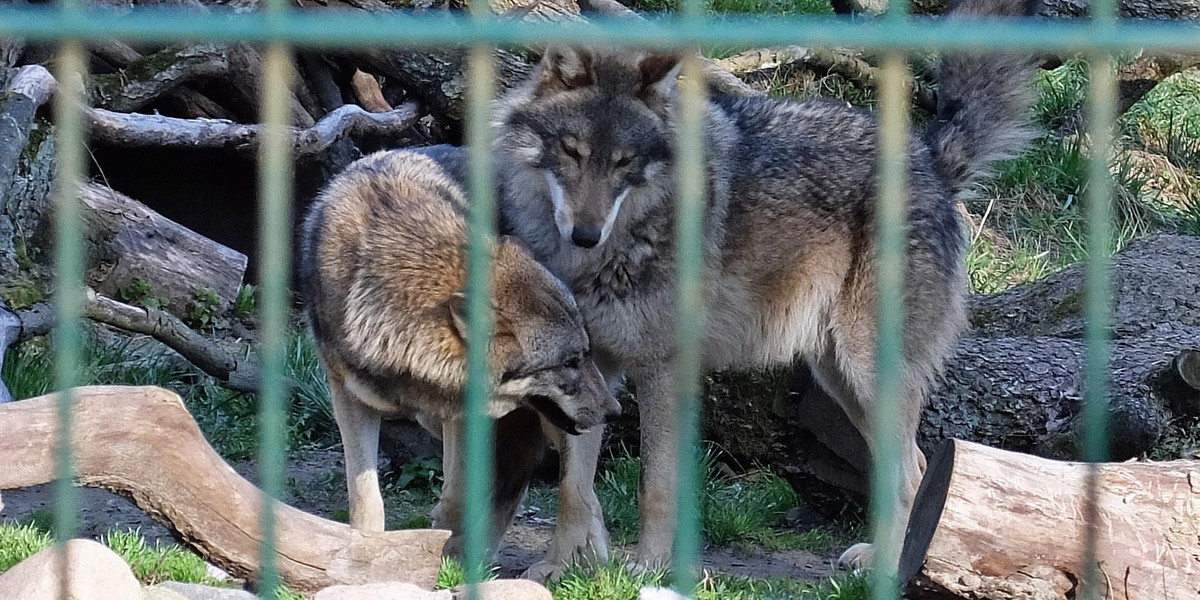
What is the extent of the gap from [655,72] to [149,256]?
3.89m

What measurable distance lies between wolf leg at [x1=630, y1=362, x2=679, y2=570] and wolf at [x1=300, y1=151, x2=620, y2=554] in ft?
0.69

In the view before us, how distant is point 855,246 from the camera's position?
15.8 ft

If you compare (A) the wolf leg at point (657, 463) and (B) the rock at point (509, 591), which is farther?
(A) the wolf leg at point (657, 463)

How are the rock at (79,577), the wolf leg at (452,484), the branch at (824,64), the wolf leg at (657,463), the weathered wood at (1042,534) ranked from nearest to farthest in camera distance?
the weathered wood at (1042,534)
the rock at (79,577)
the wolf leg at (657,463)
the wolf leg at (452,484)
the branch at (824,64)

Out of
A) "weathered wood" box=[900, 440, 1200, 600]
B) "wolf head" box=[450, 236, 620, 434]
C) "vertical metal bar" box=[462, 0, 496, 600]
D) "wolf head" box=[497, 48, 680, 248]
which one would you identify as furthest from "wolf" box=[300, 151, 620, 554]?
"vertical metal bar" box=[462, 0, 496, 600]

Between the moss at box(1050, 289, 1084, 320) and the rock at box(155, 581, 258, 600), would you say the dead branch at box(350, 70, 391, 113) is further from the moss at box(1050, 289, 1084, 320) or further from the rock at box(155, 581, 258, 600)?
the rock at box(155, 581, 258, 600)

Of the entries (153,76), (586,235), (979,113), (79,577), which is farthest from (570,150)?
(153,76)

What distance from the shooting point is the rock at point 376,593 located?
346cm

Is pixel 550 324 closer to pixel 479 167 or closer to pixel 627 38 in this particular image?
pixel 479 167

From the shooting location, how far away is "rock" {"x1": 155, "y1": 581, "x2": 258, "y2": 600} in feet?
11.9

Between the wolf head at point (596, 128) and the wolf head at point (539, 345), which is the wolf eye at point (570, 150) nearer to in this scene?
the wolf head at point (596, 128)

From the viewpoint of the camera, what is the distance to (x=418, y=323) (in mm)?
4203

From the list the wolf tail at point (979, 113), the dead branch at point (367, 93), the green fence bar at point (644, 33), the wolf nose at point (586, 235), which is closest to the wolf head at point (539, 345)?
the wolf nose at point (586, 235)

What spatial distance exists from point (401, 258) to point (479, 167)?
2.21 metres
